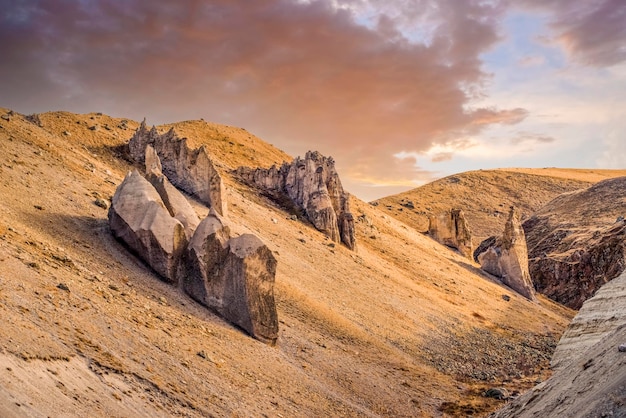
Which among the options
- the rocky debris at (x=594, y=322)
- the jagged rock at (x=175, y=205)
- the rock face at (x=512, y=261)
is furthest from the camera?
the rock face at (x=512, y=261)

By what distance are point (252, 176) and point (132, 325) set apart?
3285cm

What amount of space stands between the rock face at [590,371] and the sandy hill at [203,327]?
8.46m

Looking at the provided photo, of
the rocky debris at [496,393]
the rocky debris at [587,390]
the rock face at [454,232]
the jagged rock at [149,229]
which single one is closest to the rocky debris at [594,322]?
the rocky debris at [587,390]

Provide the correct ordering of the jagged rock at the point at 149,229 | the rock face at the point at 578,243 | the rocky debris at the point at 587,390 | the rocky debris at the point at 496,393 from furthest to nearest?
the rock face at the point at 578,243
the rocky debris at the point at 496,393
the jagged rock at the point at 149,229
the rocky debris at the point at 587,390

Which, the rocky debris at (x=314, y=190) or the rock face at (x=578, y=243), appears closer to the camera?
the rocky debris at (x=314, y=190)

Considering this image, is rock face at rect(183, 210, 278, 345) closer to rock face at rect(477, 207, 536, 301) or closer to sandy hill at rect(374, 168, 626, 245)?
rock face at rect(477, 207, 536, 301)

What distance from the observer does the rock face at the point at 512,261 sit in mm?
54031

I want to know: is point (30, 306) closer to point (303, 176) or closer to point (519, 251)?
point (303, 176)

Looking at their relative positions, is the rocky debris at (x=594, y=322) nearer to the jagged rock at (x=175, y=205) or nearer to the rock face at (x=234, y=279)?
the rock face at (x=234, y=279)

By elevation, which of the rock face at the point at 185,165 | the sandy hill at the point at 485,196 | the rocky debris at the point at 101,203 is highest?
the sandy hill at the point at 485,196

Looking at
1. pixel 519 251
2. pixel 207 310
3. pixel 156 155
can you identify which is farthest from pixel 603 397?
pixel 519 251

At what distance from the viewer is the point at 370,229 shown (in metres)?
51.2

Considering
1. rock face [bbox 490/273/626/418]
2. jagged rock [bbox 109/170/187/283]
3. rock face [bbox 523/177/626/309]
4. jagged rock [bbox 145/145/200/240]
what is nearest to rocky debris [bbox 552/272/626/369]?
rock face [bbox 490/273/626/418]

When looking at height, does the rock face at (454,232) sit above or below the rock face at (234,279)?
above
